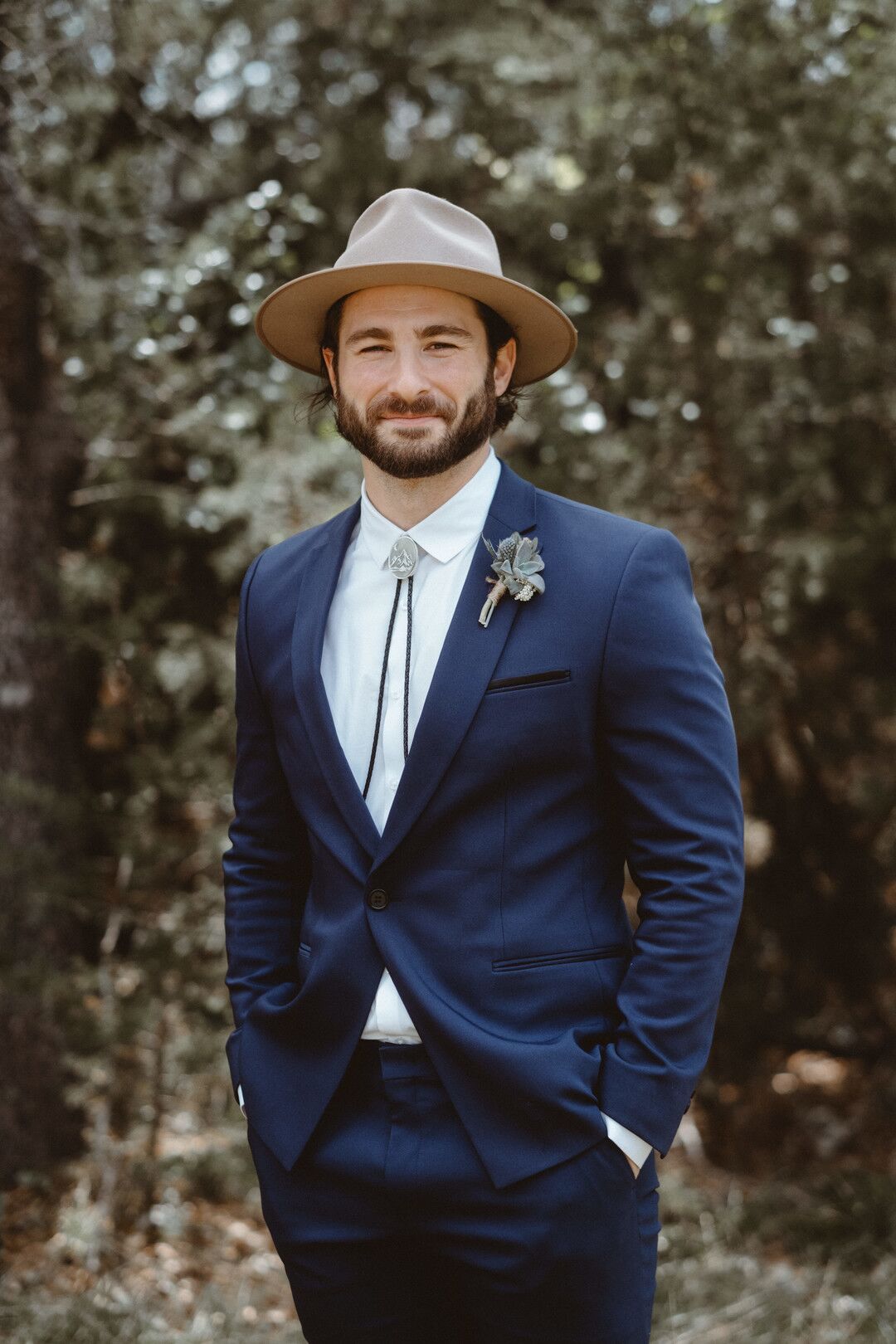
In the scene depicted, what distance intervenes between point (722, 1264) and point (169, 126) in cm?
469

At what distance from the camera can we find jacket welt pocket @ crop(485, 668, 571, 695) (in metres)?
1.76

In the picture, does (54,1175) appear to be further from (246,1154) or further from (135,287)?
(135,287)

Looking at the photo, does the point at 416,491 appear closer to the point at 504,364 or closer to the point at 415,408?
the point at 415,408

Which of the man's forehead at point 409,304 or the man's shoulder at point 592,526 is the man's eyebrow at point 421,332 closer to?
the man's forehead at point 409,304

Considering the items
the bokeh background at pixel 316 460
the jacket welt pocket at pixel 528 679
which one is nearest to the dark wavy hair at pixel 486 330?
the jacket welt pocket at pixel 528 679

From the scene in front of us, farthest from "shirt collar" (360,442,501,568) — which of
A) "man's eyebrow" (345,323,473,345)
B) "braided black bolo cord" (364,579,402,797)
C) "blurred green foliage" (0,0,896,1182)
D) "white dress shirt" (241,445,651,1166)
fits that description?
"blurred green foliage" (0,0,896,1182)

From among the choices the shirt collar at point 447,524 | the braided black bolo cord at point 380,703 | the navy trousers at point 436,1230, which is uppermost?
the shirt collar at point 447,524

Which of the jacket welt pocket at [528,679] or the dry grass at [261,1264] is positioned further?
the dry grass at [261,1264]

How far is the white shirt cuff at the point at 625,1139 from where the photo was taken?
1681 millimetres

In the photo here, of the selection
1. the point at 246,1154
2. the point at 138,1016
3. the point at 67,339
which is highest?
the point at 67,339

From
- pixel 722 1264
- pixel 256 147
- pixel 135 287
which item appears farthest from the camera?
pixel 256 147

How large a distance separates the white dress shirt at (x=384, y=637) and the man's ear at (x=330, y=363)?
272 millimetres

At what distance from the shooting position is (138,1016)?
12.9ft

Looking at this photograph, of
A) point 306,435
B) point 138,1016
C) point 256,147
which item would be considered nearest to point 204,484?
point 306,435
